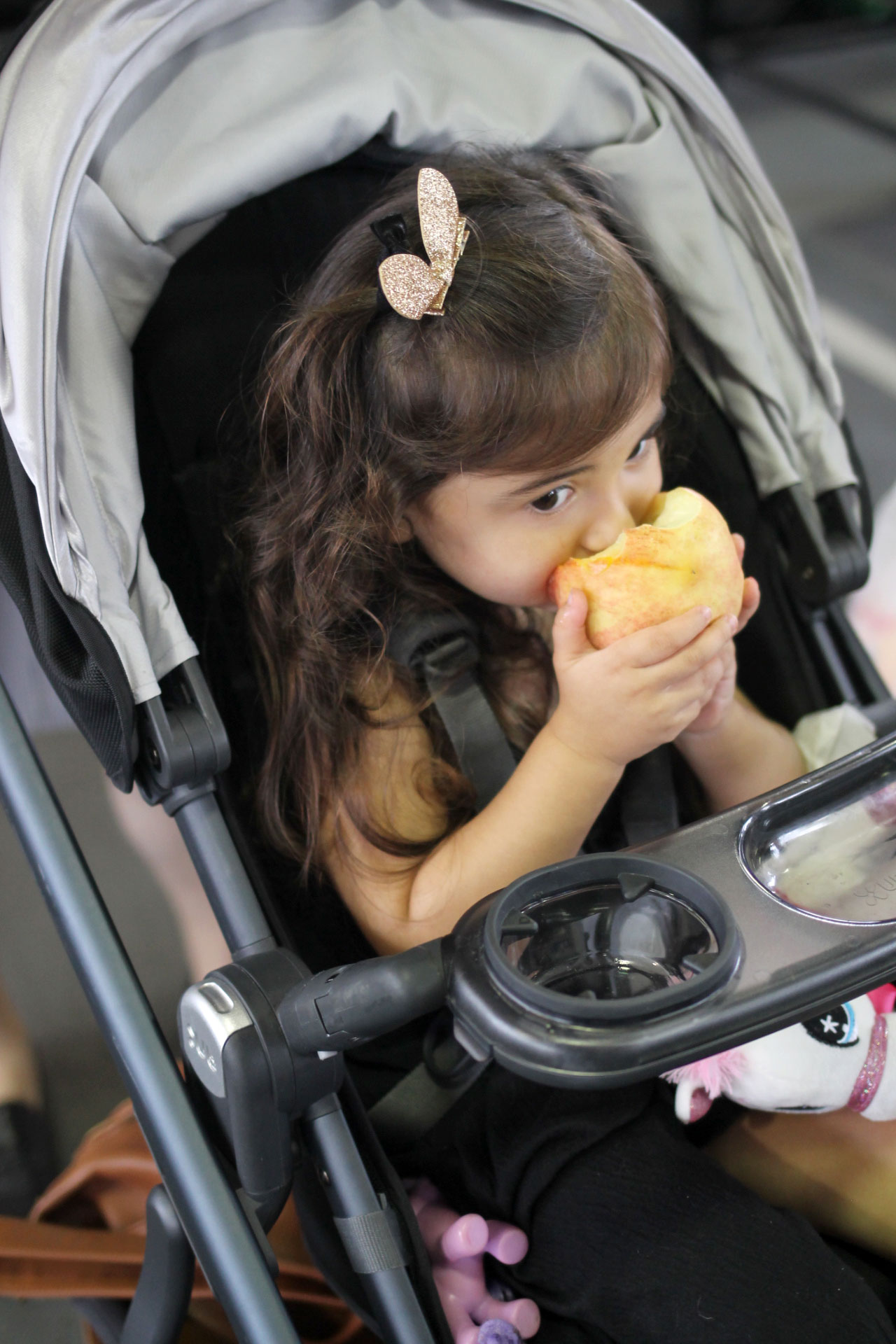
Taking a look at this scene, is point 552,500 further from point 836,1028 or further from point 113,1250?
point 113,1250

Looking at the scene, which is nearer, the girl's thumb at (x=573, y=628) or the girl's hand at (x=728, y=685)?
the girl's thumb at (x=573, y=628)

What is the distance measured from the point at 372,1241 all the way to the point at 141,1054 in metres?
0.19

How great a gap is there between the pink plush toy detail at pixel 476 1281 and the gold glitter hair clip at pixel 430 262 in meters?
0.63

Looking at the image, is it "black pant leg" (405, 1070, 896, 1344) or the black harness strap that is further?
the black harness strap

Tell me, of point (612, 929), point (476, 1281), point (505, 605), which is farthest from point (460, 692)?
point (476, 1281)

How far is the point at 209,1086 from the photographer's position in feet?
2.36

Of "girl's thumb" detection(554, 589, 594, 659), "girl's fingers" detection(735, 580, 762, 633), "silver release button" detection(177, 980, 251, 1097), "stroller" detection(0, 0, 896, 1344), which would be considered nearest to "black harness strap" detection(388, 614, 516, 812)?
"stroller" detection(0, 0, 896, 1344)

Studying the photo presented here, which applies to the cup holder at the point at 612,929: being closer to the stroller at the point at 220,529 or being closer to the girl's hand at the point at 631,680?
the stroller at the point at 220,529

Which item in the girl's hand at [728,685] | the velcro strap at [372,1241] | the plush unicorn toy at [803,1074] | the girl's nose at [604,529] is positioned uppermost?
the girl's nose at [604,529]

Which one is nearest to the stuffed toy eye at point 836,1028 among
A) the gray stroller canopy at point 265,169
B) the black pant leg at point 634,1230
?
the black pant leg at point 634,1230

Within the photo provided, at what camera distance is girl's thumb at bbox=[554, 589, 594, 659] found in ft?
2.77

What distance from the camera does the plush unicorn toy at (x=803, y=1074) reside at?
2.72 ft

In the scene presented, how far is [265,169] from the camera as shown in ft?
2.89

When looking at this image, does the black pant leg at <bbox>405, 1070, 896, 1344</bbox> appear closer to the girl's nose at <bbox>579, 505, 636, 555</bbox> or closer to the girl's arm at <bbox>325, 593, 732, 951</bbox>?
the girl's arm at <bbox>325, 593, 732, 951</bbox>
